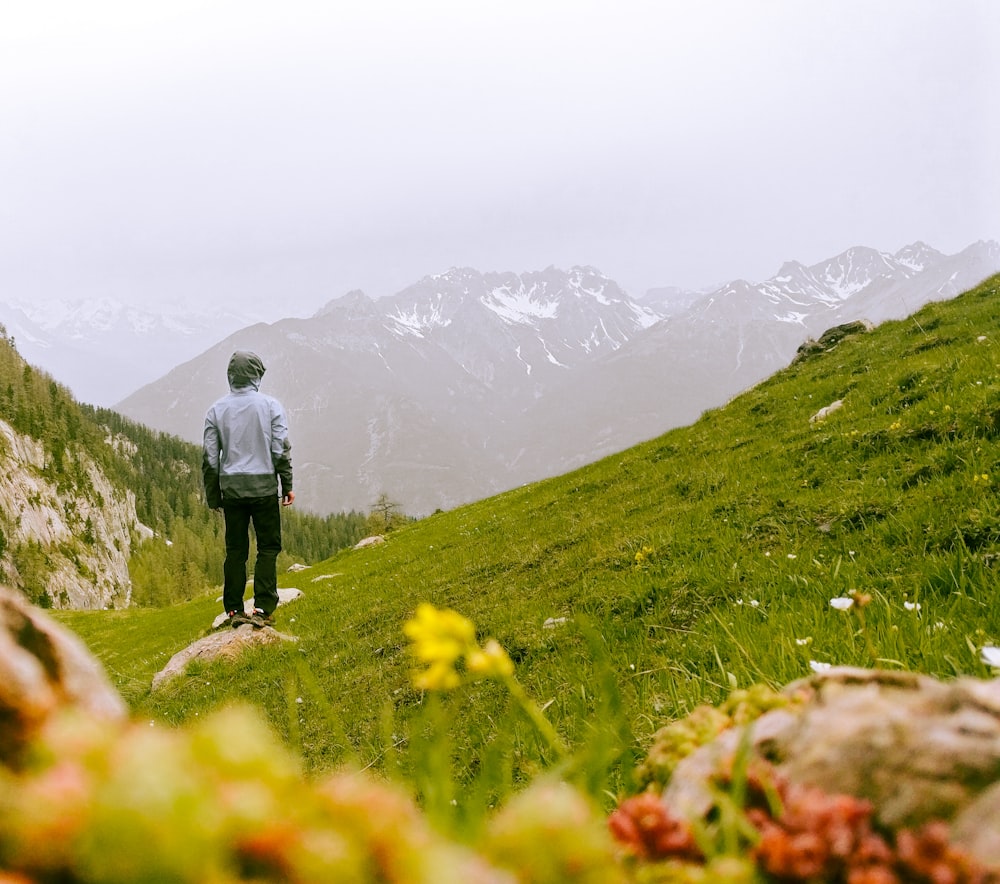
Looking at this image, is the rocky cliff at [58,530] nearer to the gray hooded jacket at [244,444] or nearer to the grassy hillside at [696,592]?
the grassy hillside at [696,592]

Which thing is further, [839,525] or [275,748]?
[839,525]

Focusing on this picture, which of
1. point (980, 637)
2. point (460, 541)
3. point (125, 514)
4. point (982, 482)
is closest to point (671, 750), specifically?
point (980, 637)

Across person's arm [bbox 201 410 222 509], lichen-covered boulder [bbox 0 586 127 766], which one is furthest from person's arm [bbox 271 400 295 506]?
lichen-covered boulder [bbox 0 586 127 766]

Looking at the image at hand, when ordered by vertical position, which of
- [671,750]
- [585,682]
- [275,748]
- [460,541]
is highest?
[275,748]

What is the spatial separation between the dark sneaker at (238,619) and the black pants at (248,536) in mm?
1245

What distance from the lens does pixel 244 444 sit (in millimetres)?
11523

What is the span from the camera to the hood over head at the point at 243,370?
37.9 feet

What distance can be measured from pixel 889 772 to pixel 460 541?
23013 millimetres

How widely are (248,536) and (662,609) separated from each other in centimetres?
834

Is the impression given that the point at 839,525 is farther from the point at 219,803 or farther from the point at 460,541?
the point at 460,541

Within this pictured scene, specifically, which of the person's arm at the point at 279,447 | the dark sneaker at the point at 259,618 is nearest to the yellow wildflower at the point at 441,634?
the person's arm at the point at 279,447

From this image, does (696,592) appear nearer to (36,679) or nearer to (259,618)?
(36,679)

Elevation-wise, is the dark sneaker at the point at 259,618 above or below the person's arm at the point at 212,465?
below

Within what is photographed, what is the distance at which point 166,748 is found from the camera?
555mm
